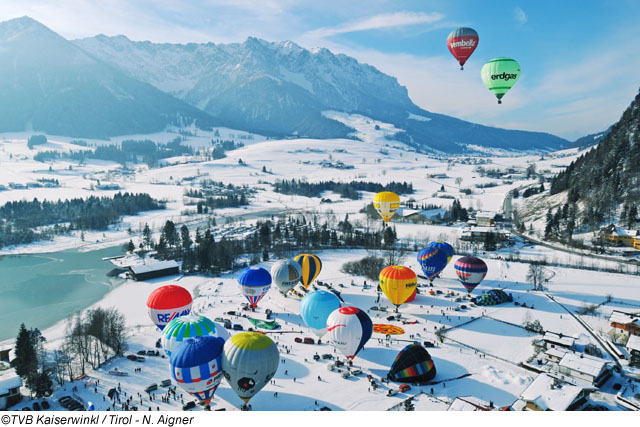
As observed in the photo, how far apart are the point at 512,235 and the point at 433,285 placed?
30037 millimetres

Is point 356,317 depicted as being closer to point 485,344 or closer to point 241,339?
point 241,339

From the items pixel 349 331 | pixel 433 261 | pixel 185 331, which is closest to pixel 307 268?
pixel 433 261

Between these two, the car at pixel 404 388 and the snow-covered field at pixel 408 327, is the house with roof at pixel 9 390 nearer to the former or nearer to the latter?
the snow-covered field at pixel 408 327

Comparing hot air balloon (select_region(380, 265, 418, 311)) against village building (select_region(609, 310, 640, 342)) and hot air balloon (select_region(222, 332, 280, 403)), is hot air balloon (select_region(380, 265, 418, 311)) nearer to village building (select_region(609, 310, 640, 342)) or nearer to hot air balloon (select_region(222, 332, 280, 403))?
village building (select_region(609, 310, 640, 342))

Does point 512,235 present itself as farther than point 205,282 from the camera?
Yes

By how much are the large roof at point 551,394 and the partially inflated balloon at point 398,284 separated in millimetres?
12606

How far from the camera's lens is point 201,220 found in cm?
9081

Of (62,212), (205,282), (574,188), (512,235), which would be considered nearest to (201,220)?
(62,212)

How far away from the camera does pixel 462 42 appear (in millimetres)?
32812

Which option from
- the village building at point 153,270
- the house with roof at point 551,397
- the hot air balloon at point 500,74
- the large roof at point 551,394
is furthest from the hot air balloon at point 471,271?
the village building at point 153,270

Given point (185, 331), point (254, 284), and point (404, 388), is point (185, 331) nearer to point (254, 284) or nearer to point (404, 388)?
point (254, 284)

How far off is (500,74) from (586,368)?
67.6 ft

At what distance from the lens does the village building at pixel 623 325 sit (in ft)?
96.8

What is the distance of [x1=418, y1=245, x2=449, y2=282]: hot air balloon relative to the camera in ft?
133
